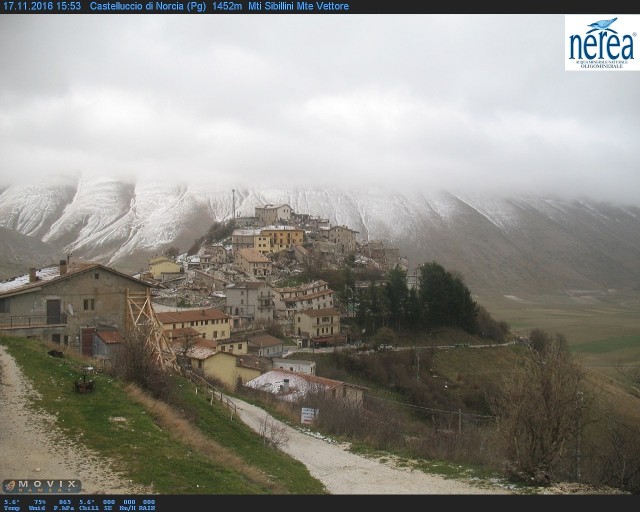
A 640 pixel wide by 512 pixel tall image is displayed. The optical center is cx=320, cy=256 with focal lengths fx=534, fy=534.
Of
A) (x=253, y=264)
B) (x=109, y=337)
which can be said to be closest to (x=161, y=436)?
(x=109, y=337)

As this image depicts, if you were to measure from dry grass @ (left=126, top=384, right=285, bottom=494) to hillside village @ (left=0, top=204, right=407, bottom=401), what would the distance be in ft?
11.4

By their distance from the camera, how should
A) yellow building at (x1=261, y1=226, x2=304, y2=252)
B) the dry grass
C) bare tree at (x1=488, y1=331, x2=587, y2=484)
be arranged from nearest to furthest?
1. the dry grass
2. bare tree at (x1=488, y1=331, x2=587, y2=484)
3. yellow building at (x1=261, y1=226, x2=304, y2=252)

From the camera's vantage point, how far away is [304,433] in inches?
894

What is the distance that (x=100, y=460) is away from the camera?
1118cm

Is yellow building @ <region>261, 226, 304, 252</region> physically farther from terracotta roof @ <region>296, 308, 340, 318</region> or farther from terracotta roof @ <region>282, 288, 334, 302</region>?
terracotta roof @ <region>296, 308, 340, 318</region>

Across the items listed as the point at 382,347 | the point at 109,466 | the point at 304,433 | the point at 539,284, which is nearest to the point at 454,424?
the point at 382,347

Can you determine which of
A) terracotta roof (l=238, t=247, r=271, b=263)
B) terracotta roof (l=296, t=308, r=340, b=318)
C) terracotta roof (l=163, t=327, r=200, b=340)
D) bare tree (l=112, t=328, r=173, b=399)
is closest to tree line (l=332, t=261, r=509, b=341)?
terracotta roof (l=296, t=308, r=340, b=318)

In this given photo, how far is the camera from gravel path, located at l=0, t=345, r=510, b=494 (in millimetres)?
10328

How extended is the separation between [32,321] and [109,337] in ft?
11.4

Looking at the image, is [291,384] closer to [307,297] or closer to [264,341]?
[264,341]

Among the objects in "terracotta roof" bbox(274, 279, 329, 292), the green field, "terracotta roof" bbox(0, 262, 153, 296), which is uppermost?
"terracotta roof" bbox(0, 262, 153, 296)

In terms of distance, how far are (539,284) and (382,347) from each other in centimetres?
12665

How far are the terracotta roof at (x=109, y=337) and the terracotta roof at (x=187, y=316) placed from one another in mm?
21490
